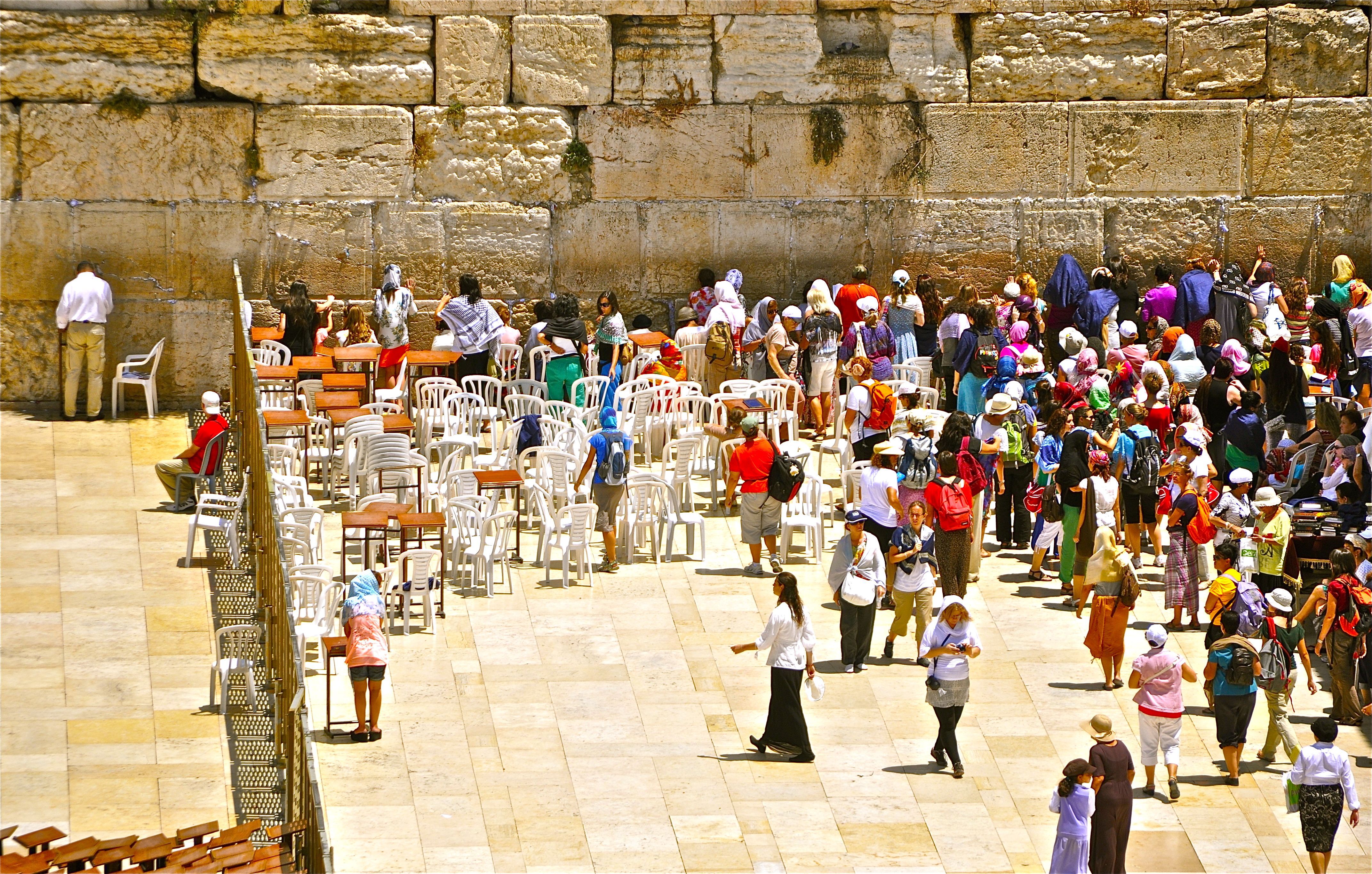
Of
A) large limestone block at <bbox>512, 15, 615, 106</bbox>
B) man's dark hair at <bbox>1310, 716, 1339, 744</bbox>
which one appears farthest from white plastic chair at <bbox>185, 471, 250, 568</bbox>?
man's dark hair at <bbox>1310, 716, 1339, 744</bbox>

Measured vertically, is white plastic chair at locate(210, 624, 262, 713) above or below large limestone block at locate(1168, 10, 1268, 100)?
below

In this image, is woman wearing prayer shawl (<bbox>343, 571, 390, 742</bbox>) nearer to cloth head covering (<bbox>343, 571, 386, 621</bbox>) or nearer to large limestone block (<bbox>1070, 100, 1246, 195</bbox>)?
cloth head covering (<bbox>343, 571, 386, 621</bbox>)

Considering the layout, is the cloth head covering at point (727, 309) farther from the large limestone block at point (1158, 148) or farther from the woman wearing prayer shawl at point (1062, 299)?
the large limestone block at point (1158, 148)

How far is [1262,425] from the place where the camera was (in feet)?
48.0

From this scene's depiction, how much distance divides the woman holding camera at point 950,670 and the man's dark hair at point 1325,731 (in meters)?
1.75

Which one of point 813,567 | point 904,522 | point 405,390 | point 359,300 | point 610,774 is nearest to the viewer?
point 610,774

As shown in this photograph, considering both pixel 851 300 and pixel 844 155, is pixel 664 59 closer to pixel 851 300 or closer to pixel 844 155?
pixel 844 155

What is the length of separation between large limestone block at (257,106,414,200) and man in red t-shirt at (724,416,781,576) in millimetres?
5547

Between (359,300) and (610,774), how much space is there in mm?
8231

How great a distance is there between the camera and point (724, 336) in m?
16.8

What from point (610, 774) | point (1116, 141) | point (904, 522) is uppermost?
point (1116, 141)

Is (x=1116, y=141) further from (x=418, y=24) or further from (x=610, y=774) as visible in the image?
(x=610, y=774)

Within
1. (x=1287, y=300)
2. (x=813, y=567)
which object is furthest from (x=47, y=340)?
(x=1287, y=300)

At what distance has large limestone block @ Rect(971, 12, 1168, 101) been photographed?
61.2 feet
